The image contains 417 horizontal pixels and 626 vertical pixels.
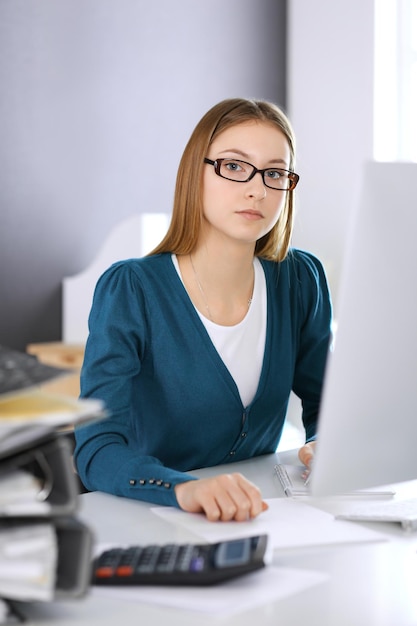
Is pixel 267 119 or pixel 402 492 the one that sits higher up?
pixel 267 119

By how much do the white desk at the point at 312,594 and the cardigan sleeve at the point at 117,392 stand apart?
0.06 m

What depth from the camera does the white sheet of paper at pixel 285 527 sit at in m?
1.10

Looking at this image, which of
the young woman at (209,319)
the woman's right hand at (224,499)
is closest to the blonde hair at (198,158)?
the young woman at (209,319)

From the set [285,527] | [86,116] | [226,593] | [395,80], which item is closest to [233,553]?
[226,593]

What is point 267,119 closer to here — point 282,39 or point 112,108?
point 112,108

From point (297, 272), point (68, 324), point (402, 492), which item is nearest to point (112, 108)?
point (68, 324)

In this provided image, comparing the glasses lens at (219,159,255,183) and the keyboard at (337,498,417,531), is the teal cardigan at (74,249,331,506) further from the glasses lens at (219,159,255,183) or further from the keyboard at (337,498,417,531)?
the keyboard at (337,498,417,531)

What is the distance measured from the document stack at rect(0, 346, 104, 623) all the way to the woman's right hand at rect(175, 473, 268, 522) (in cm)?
37

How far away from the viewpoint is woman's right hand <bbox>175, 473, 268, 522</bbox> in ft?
3.81

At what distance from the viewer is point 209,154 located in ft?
5.41

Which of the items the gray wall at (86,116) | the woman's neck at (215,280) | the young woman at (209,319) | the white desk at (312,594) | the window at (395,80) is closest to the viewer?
the white desk at (312,594)

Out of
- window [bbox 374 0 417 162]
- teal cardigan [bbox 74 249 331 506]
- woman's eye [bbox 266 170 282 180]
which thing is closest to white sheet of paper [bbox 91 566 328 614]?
teal cardigan [bbox 74 249 331 506]

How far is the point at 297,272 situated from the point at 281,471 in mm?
550

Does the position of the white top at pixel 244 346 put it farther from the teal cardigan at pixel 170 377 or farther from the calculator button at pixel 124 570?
the calculator button at pixel 124 570
